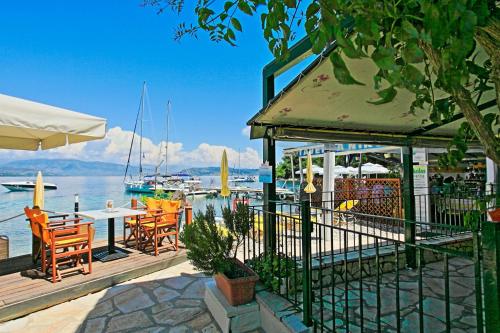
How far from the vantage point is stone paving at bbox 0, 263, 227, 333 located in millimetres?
3145

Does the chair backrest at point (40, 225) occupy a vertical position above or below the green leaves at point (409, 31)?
below

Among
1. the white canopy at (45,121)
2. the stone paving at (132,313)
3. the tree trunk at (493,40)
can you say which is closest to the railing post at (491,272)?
the tree trunk at (493,40)

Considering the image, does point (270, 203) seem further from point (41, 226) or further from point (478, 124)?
point (41, 226)

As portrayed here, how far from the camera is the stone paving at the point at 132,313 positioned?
314cm

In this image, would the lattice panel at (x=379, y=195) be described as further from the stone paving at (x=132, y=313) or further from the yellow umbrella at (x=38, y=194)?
the yellow umbrella at (x=38, y=194)

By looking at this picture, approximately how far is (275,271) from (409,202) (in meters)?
2.38

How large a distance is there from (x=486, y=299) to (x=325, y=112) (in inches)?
85.2

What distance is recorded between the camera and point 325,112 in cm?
304

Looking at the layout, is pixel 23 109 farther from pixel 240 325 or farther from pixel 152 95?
pixel 152 95

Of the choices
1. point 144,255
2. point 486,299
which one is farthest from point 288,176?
point 486,299

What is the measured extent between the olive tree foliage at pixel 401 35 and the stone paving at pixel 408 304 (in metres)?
1.91

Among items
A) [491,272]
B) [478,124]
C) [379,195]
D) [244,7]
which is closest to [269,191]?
[491,272]

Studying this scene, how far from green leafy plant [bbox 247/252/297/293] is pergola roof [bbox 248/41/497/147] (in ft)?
4.71

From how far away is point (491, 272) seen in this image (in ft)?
3.91
